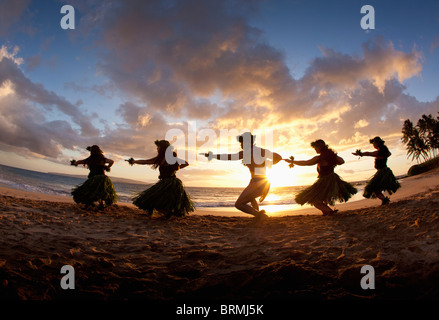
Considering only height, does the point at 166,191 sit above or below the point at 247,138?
below

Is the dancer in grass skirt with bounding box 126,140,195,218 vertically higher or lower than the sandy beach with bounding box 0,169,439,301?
higher

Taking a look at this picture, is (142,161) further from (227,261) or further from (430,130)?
(430,130)

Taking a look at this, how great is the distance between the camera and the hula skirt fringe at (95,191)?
657 cm

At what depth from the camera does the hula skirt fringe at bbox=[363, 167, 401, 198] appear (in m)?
6.22

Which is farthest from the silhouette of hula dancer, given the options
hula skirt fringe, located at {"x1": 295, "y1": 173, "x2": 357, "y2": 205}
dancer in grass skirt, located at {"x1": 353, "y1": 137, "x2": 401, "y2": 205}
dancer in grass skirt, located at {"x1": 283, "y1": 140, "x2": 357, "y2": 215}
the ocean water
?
dancer in grass skirt, located at {"x1": 353, "y1": 137, "x2": 401, "y2": 205}

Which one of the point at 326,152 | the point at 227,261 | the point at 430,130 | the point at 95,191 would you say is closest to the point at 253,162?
the point at 326,152

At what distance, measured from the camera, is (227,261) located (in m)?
2.84

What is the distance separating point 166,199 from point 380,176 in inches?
235

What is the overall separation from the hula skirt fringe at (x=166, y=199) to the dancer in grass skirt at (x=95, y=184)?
4.76ft

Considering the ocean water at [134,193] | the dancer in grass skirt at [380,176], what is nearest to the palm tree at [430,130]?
the ocean water at [134,193]

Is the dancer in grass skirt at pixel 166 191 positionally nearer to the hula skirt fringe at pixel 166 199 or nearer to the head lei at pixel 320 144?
the hula skirt fringe at pixel 166 199

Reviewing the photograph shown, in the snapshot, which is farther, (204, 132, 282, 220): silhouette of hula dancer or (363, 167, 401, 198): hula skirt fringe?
(363, 167, 401, 198): hula skirt fringe

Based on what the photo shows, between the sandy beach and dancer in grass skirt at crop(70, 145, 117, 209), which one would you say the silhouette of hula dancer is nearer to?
the sandy beach
